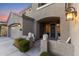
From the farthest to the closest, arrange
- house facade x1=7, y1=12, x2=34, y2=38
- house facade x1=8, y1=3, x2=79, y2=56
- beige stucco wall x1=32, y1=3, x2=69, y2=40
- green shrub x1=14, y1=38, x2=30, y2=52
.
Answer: beige stucco wall x1=32, y1=3, x2=69, y2=40, house facade x1=7, y1=12, x2=34, y2=38, green shrub x1=14, y1=38, x2=30, y2=52, house facade x1=8, y1=3, x2=79, y2=56

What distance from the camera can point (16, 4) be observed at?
125 inches

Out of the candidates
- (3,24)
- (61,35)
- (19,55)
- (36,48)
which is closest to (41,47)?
(36,48)

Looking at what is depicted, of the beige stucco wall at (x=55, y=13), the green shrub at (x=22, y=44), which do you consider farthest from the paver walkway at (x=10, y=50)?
the beige stucco wall at (x=55, y=13)

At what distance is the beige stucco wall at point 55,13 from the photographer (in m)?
3.93

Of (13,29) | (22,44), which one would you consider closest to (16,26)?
(13,29)

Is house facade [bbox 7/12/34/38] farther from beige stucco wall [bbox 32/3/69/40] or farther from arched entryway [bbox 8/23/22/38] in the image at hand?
beige stucco wall [bbox 32/3/69/40]

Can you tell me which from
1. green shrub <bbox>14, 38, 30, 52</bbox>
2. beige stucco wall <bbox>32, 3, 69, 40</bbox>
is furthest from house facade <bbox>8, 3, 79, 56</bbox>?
green shrub <bbox>14, 38, 30, 52</bbox>

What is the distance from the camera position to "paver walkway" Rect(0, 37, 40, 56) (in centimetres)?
317

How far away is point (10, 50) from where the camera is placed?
10.9ft

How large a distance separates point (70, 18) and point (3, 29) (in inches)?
64.8

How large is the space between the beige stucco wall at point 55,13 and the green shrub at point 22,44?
55 cm

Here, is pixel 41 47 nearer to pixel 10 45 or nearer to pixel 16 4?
pixel 10 45

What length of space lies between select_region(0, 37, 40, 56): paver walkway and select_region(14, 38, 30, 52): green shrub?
94 millimetres

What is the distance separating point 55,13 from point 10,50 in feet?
6.40
